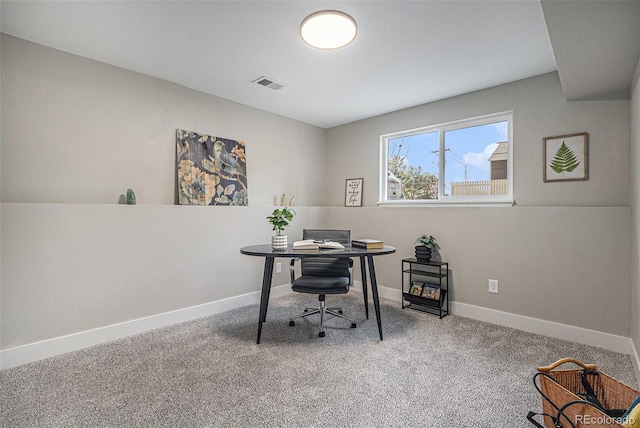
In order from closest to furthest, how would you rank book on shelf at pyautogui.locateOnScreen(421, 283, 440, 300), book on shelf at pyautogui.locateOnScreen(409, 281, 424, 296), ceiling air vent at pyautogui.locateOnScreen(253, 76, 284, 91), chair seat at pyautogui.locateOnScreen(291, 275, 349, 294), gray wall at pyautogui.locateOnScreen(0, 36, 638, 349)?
gray wall at pyautogui.locateOnScreen(0, 36, 638, 349) < chair seat at pyautogui.locateOnScreen(291, 275, 349, 294) < ceiling air vent at pyautogui.locateOnScreen(253, 76, 284, 91) < book on shelf at pyautogui.locateOnScreen(421, 283, 440, 300) < book on shelf at pyautogui.locateOnScreen(409, 281, 424, 296)

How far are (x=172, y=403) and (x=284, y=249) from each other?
4.19ft

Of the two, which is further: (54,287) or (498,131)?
(498,131)

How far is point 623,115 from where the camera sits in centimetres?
245

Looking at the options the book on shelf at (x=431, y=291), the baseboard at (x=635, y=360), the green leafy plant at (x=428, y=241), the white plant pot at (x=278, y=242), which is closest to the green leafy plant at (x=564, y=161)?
the green leafy plant at (x=428, y=241)

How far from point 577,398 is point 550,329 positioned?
1800 mm

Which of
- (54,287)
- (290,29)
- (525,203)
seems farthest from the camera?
(525,203)

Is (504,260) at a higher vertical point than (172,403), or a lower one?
higher

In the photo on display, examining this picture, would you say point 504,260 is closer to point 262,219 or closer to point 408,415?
point 408,415

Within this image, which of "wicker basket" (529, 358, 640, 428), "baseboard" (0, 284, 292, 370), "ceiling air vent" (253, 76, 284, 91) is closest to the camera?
"wicker basket" (529, 358, 640, 428)

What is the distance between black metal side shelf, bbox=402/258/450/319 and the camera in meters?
3.25

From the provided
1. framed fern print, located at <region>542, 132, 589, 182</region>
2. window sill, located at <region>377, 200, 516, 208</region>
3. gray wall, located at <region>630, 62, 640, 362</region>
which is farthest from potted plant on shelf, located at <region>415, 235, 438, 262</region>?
gray wall, located at <region>630, 62, 640, 362</region>

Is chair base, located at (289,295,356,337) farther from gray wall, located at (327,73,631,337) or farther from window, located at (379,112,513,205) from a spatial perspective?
window, located at (379,112,513,205)

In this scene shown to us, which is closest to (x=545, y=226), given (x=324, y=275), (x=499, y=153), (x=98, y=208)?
(x=499, y=153)

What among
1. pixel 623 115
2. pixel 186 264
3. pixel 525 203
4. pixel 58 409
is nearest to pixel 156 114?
pixel 186 264
